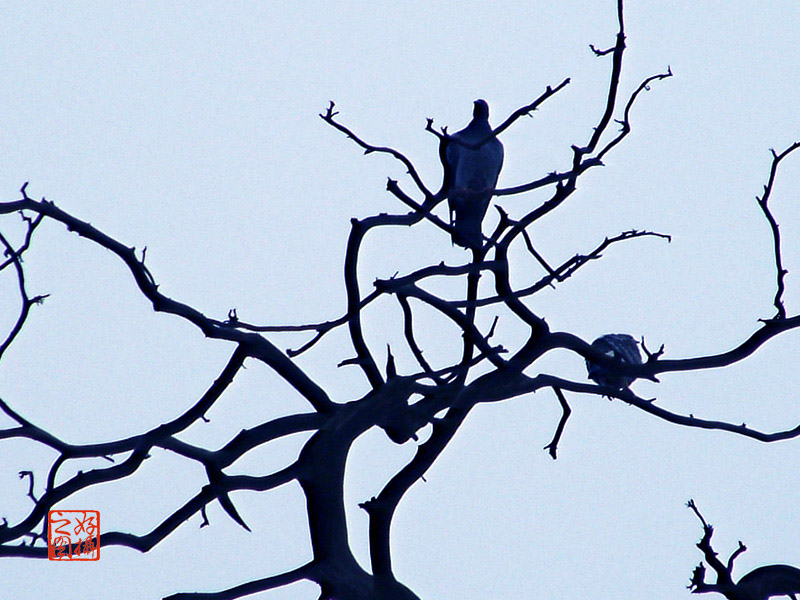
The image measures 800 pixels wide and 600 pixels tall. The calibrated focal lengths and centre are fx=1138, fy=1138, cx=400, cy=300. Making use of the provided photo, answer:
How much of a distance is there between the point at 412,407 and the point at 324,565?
58 centimetres

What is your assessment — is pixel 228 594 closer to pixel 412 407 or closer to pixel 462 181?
pixel 412 407

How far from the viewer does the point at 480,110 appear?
19.1ft

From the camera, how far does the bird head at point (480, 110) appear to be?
19.1 ft

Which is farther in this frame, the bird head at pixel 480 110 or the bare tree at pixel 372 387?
the bird head at pixel 480 110

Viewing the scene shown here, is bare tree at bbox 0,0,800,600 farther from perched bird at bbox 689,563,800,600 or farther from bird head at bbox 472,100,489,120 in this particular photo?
bird head at bbox 472,100,489,120

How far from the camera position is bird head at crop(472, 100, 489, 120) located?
5824 mm

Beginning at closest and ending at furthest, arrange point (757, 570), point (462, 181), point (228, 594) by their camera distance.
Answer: point (228, 594)
point (757, 570)
point (462, 181)

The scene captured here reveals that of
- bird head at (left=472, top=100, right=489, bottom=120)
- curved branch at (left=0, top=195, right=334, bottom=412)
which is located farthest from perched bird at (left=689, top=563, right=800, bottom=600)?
bird head at (left=472, top=100, right=489, bottom=120)

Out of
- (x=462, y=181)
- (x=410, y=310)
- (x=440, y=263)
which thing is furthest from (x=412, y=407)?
(x=462, y=181)

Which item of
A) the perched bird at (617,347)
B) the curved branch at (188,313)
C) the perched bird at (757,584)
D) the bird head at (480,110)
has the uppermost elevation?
the bird head at (480,110)

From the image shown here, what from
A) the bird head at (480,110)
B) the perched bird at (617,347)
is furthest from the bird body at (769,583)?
the bird head at (480,110)

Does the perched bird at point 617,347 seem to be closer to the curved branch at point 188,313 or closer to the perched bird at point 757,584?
the perched bird at point 757,584

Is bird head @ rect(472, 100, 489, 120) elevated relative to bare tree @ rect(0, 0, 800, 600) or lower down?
elevated

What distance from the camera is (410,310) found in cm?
356
